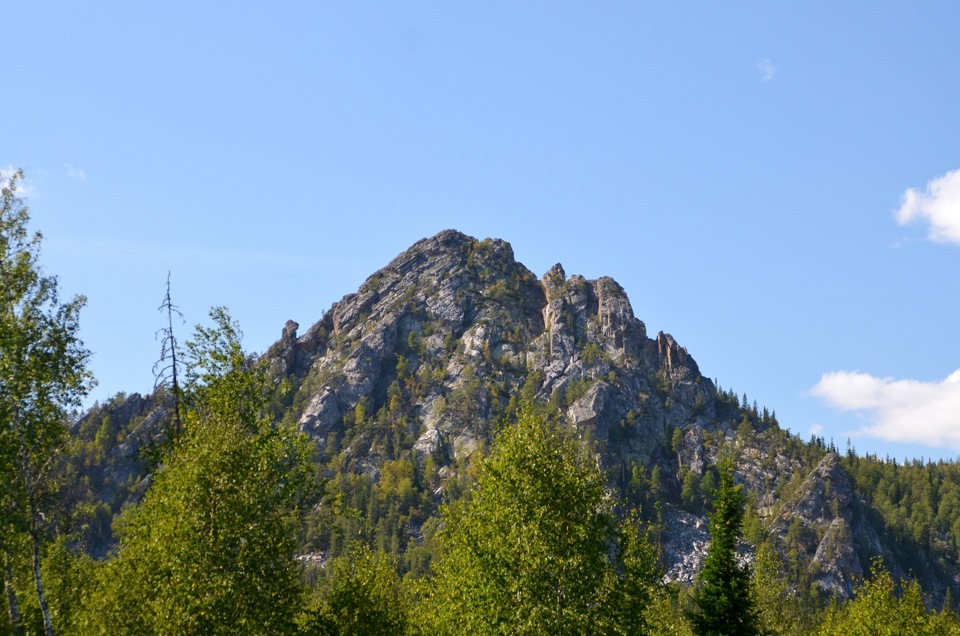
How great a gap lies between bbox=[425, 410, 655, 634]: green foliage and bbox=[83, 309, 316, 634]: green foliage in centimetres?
790

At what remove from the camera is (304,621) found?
43969 millimetres

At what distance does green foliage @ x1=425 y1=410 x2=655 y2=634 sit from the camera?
38.7 m

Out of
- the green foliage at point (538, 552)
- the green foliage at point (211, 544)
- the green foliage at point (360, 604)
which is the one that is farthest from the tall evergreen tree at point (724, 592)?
the green foliage at point (211, 544)

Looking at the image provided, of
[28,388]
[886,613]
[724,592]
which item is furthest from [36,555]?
[886,613]

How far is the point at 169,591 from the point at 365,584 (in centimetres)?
1816

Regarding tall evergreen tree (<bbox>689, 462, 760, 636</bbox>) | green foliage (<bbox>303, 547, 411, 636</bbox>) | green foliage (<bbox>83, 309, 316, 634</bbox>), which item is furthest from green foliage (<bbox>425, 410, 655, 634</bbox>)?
tall evergreen tree (<bbox>689, 462, 760, 636</bbox>)

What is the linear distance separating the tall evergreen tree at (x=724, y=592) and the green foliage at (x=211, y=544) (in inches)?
1028

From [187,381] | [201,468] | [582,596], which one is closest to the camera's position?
[201,468]

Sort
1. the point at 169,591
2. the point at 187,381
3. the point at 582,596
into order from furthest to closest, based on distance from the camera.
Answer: the point at 187,381, the point at 582,596, the point at 169,591

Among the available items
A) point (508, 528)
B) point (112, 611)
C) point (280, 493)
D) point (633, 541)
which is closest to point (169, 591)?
point (112, 611)

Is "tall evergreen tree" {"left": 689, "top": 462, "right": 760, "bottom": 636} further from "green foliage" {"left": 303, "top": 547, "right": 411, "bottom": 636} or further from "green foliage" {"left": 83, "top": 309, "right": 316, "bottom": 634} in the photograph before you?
"green foliage" {"left": 83, "top": 309, "right": 316, "bottom": 634}

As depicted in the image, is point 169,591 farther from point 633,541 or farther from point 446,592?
point 633,541

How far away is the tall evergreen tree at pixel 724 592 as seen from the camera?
5316 cm

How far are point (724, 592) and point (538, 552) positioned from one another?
63.8ft
